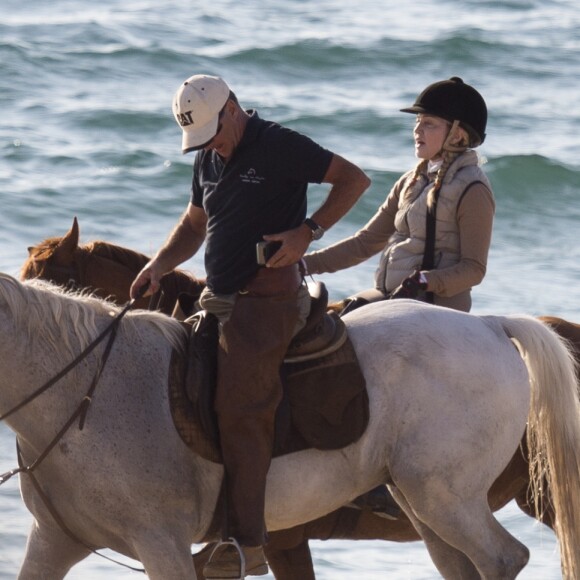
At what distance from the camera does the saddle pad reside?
4.42m

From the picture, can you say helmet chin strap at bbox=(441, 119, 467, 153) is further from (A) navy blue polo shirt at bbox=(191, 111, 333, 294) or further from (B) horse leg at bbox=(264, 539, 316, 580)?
(B) horse leg at bbox=(264, 539, 316, 580)

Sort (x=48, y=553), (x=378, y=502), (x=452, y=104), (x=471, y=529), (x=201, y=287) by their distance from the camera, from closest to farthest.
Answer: (x=48, y=553)
(x=471, y=529)
(x=378, y=502)
(x=452, y=104)
(x=201, y=287)

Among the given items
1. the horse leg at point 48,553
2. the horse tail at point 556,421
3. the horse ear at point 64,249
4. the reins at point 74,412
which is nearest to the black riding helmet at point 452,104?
the horse tail at point 556,421

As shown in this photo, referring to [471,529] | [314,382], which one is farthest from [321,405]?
[471,529]

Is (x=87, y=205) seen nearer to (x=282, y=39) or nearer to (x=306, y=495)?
(x=282, y=39)

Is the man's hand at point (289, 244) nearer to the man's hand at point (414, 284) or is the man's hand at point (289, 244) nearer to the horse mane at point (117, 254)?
the man's hand at point (414, 284)

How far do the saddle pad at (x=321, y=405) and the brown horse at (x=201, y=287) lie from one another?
829 mm

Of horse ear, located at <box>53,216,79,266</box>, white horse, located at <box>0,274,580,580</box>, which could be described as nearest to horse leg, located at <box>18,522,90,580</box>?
white horse, located at <box>0,274,580,580</box>

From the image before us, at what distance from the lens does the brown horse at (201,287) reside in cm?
526

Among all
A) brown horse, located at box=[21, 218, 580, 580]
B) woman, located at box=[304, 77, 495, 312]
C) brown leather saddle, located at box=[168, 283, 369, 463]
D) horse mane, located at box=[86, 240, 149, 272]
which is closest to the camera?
brown leather saddle, located at box=[168, 283, 369, 463]

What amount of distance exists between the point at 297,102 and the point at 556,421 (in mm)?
11889

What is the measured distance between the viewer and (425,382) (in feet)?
14.9

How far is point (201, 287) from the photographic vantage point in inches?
212

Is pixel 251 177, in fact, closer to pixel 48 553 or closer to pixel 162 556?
pixel 162 556
